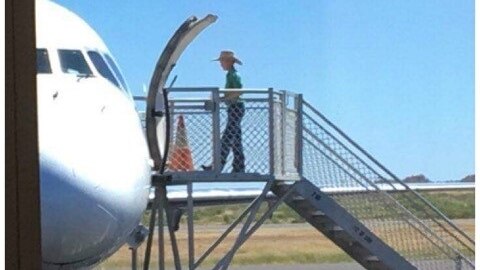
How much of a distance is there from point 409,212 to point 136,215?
148 cm

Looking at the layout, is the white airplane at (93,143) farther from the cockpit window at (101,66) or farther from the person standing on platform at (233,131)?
the person standing on platform at (233,131)

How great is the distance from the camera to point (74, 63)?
4.33 m

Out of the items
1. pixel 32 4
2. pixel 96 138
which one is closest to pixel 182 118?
pixel 96 138

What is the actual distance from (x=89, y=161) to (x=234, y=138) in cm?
131

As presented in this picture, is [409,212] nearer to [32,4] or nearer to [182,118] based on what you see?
[182,118]

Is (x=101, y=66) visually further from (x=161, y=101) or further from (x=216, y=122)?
(x=216, y=122)

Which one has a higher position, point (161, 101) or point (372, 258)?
point (161, 101)

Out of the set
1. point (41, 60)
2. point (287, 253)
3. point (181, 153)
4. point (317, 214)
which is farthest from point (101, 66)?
point (287, 253)

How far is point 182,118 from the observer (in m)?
4.55

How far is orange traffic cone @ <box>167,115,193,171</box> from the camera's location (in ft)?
14.8

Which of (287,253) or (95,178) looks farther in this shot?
(287,253)

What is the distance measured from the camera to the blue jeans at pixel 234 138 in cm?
452

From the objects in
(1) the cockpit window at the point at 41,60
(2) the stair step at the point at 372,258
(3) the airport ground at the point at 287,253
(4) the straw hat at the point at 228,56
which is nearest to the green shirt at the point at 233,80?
(4) the straw hat at the point at 228,56

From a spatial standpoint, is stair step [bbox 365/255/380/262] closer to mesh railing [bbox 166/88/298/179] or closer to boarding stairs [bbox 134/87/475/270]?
boarding stairs [bbox 134/87/475/270]
